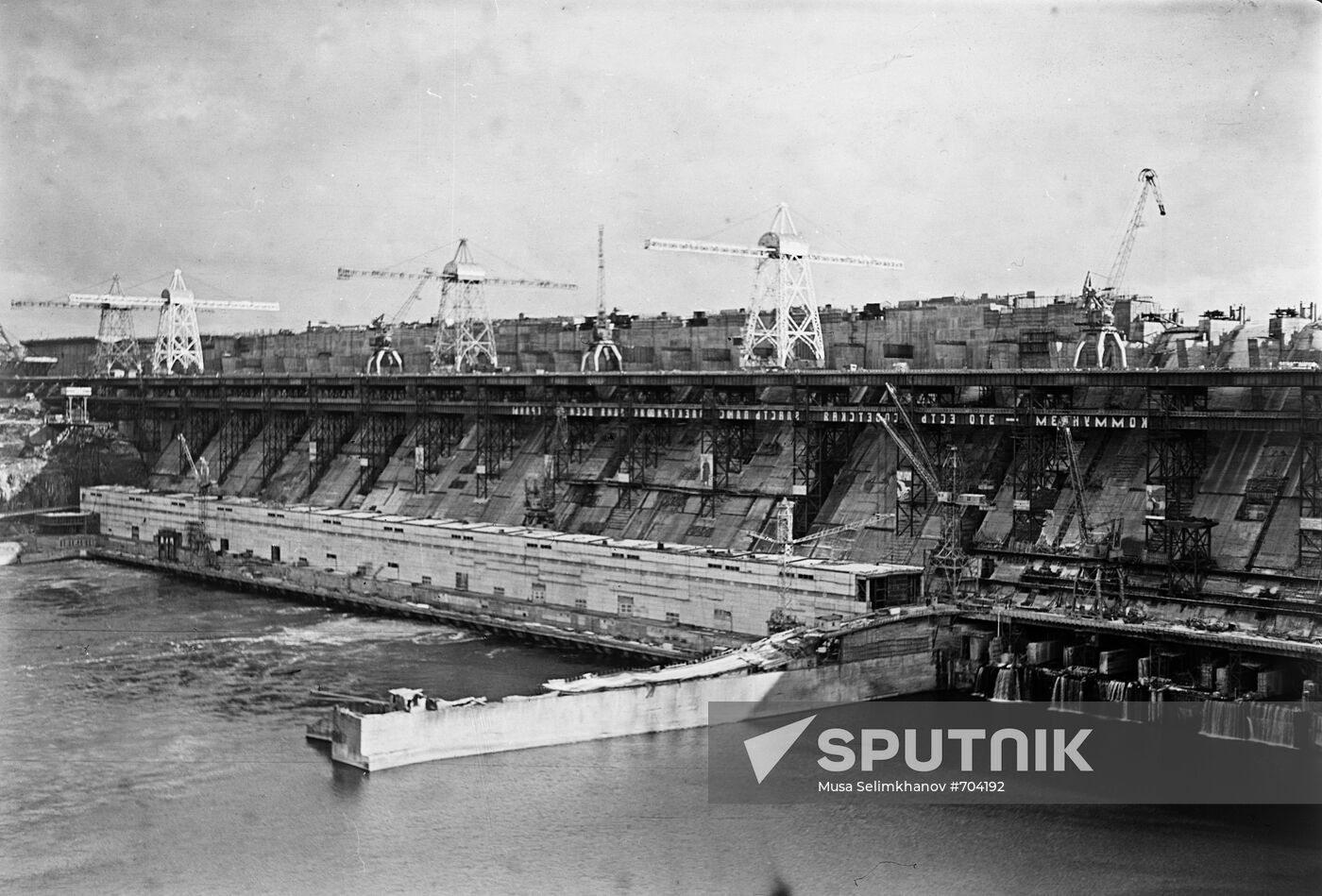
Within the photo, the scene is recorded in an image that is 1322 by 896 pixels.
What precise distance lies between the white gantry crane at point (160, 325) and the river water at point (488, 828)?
75.1 meters

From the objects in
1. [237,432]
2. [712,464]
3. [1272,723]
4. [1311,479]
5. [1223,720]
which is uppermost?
[237,432]

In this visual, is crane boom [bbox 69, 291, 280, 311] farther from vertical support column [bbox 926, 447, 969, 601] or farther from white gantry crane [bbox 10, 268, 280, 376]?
vertical support column [bbox 926, 447, 969, 601]

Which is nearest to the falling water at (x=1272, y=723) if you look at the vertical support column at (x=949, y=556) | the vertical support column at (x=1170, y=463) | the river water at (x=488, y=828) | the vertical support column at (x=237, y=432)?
the river water at (x=488, y=828)

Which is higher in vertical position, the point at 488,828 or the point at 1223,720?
the point at 1223,720

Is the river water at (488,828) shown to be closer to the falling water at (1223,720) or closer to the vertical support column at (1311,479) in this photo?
the falling water at (1223,720)

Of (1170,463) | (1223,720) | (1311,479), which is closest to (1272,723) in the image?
(1223,720)

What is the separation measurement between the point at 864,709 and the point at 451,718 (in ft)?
47.6

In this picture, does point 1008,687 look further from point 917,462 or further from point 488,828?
point 488,828

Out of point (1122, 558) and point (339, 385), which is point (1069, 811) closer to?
point (1122, 558)

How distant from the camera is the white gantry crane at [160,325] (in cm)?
12250

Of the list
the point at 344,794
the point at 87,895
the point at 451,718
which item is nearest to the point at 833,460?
the point at 451,718

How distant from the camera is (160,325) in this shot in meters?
125

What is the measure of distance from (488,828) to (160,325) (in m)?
97.1

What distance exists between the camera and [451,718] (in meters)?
44.5
